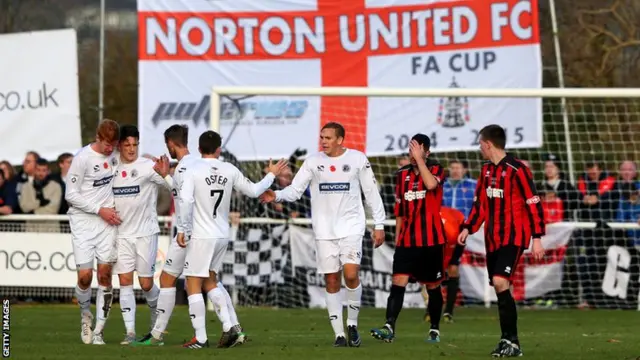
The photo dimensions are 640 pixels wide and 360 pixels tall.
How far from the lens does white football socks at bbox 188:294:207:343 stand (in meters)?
11.8

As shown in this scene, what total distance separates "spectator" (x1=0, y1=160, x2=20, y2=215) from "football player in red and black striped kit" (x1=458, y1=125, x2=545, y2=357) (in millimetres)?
10263

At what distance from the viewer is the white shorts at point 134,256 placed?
12.4 m

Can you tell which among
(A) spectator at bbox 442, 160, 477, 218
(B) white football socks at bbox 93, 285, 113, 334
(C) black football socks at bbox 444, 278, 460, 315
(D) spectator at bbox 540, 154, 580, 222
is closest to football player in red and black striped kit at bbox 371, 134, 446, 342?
(B) white football socks at bbox 93, 285, 113, 334

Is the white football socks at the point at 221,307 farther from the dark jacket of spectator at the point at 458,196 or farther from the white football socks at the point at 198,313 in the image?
the dark jacket of spectator at the point at 458,196

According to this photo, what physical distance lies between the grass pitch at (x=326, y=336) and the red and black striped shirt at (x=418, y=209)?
101 centimetres

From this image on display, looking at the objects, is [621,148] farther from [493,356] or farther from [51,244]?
[493,356]

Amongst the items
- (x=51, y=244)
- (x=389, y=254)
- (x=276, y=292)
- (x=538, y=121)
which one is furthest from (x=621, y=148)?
(x=51, y=244)

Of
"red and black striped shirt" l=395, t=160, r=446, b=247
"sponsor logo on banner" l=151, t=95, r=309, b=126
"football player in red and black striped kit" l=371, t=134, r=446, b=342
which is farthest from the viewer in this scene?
"sponsor logo on banner" l=151, t=95, r=309, b=126

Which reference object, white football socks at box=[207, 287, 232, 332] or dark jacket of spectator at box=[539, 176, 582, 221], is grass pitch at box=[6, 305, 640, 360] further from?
dark jacket of spectator at box=[539, 176, 582, 221]

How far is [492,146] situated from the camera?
37.2 feet

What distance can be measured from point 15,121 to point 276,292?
5051 mm

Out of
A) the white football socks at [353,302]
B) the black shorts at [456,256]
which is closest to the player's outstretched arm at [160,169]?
the white football socks at [353,302]

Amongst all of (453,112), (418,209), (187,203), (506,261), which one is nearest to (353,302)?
(418,209)

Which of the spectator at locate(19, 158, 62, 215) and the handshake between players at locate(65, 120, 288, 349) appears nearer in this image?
the handshake between players at locate(65, 120, 288, 349)
